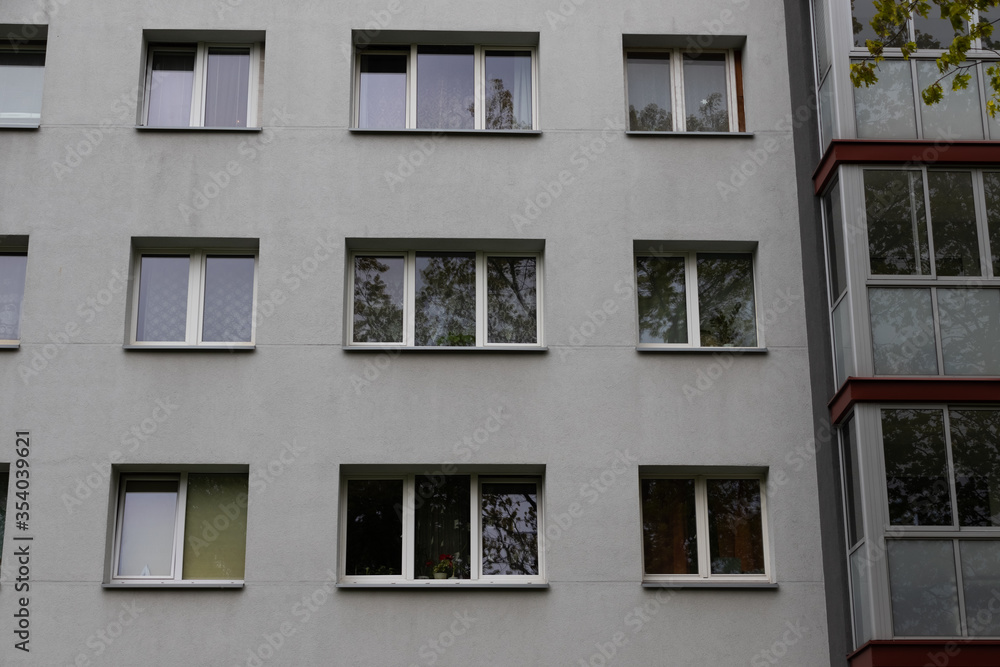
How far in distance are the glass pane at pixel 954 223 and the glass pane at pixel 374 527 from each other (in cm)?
701

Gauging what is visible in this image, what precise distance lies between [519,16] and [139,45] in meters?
5.10

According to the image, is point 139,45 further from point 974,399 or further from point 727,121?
point 974,399

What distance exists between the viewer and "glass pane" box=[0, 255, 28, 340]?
16.5 m

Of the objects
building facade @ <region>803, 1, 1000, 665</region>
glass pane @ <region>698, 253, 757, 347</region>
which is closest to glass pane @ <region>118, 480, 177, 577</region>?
glass pane @ <region>698, 253, 757, 347</region>

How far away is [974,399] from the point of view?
46.4 ft

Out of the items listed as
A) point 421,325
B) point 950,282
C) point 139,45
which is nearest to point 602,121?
point 421,325

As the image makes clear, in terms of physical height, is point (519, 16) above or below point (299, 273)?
above

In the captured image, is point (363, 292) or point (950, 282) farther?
point (363, 292)

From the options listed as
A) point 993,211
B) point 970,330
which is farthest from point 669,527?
point 993,211

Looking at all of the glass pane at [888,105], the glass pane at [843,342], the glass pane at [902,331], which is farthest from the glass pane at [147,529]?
the glass pane at [888,105]

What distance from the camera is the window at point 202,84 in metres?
17.4

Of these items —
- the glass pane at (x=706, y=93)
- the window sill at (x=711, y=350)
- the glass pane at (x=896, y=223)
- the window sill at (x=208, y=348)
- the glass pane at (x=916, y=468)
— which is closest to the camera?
the glass pane at (x=916, y=468)

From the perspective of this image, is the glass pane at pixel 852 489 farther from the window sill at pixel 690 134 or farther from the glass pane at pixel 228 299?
the glass pane at pixel 228 299

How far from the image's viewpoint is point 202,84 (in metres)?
17.5
